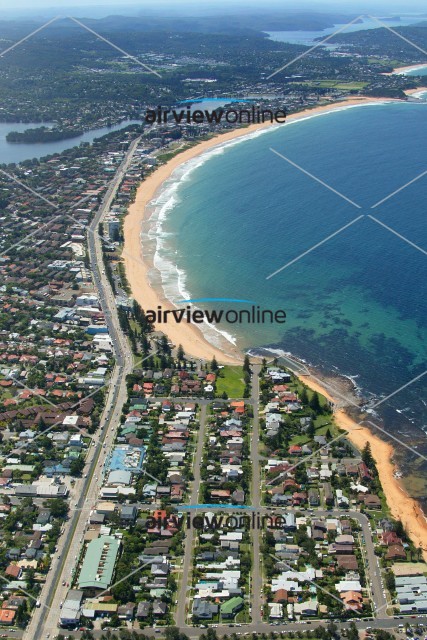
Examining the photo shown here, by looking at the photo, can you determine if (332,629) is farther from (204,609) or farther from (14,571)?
(14,571)

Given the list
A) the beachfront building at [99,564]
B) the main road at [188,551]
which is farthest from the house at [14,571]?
the main road at [188,551]

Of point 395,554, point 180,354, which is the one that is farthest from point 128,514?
point 180,354

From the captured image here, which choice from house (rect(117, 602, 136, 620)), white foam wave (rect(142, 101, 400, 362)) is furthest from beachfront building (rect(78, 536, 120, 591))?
white foam wave (rect(142, 101, 400, 362))

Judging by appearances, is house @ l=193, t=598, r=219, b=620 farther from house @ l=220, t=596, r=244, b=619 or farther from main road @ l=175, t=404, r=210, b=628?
main road @ l=175, t=404, r=210, b=628

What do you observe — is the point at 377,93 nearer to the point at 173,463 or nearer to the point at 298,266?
the point at 298,266

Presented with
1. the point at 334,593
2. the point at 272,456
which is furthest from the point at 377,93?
the point at 334,593

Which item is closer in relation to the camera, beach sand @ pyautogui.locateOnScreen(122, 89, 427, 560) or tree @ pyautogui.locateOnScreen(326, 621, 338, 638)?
tree @ pyautogui.locateOnScreen(326, 621, 338, 638)
